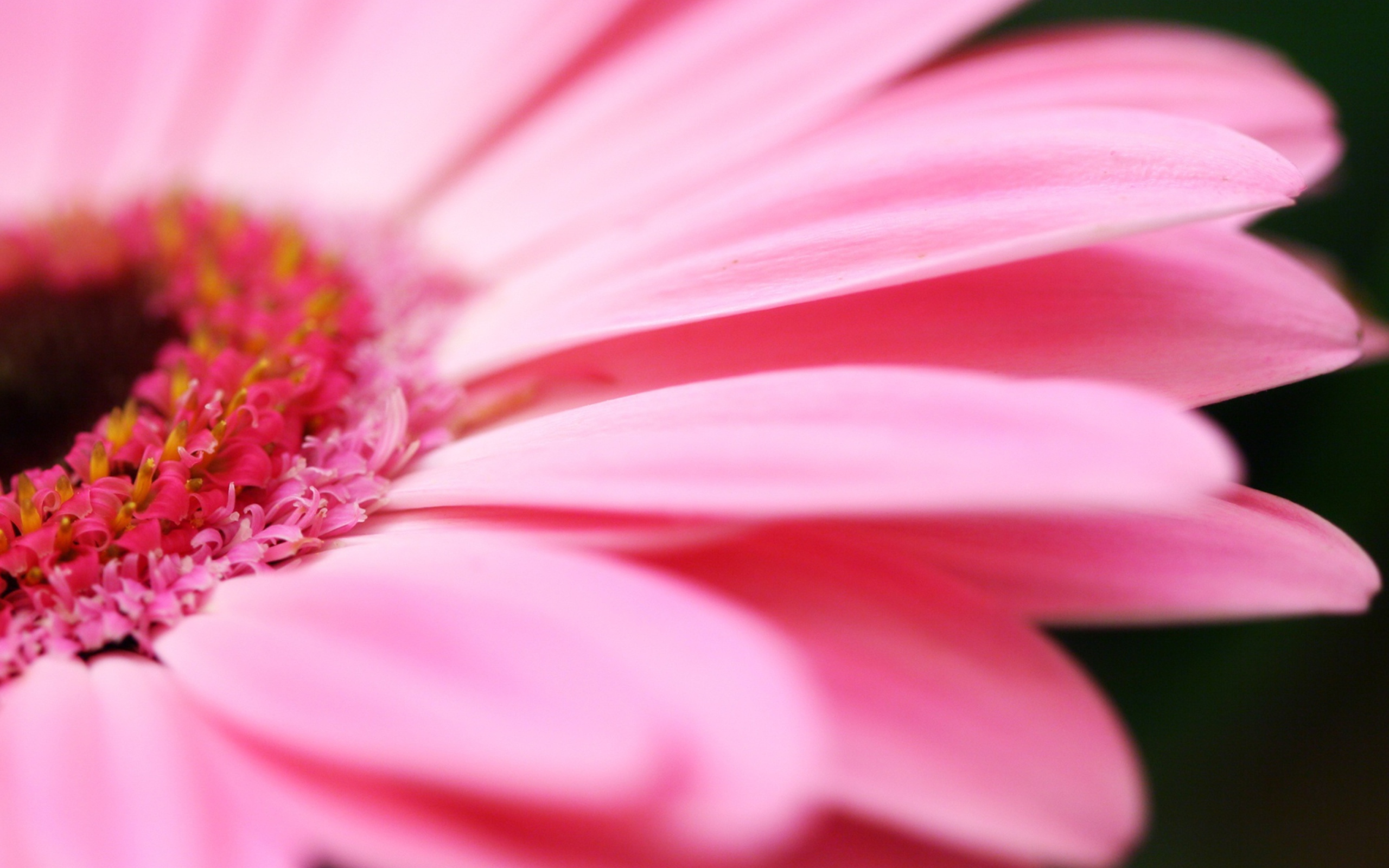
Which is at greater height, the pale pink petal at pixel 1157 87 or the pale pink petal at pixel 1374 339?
the pale pink petal at pixel 1157 87

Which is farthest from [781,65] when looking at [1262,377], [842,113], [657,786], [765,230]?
[657,786]

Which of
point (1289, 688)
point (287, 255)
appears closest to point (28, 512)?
point (287, 255)

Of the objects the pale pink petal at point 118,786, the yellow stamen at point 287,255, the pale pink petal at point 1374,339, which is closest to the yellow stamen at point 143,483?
the pale pink petal at point 118,786

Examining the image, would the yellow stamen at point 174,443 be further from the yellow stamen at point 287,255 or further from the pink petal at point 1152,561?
the pink petal at point 1152,561

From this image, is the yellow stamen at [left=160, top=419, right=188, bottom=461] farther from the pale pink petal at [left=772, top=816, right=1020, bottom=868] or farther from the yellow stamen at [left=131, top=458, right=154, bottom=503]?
the pale pink petal at [left=772, top=816, right=1020, bottom=868]

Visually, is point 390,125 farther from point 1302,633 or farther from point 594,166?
point 1302,633

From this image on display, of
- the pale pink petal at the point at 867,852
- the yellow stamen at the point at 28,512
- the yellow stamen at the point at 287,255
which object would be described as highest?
the yellow stamen at the point at 287,255

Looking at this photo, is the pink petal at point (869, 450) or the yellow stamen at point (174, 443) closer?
the pink petal at point (869, 450)
